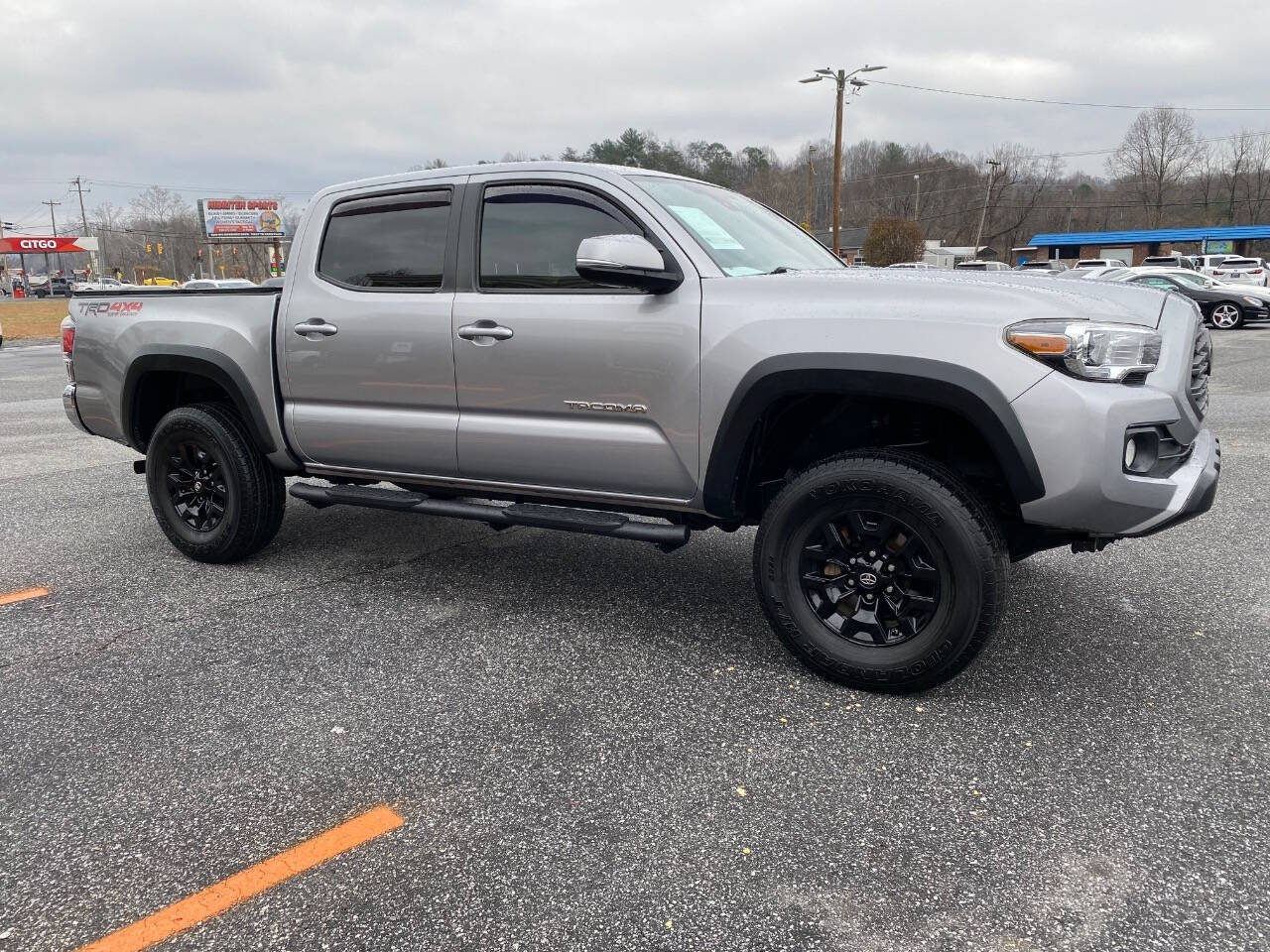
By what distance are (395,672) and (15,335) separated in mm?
32898

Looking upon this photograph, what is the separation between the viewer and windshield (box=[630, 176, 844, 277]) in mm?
3752

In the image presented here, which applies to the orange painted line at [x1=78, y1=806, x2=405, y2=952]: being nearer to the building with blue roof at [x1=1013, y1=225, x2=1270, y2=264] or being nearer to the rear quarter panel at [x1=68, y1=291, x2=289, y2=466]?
the rear quarter panel at [x1=68, y1=291, x2=289, y2=466]

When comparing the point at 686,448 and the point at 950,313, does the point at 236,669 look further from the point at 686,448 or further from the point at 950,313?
the point at 950,313

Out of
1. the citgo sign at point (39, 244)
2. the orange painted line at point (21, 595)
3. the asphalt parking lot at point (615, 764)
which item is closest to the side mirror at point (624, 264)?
the asphalt parking lot at point (615, 764)

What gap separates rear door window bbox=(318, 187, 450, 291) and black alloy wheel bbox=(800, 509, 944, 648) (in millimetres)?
2098

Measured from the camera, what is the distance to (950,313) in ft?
9.92

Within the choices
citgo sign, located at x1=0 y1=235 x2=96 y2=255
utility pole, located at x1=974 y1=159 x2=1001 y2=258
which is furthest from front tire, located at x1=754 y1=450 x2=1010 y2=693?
citgo sign, located at x1=0 y1=235 x2=96 y2=255

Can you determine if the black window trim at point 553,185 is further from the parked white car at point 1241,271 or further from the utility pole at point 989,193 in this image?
the utility pole at point 989,193

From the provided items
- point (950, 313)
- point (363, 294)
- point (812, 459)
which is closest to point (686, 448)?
point (812, 459)

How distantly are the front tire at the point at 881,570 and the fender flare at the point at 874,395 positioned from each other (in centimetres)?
21

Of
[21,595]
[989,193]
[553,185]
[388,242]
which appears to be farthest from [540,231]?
[989,193]

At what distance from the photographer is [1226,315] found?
69.7 feet

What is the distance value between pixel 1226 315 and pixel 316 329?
2294cm

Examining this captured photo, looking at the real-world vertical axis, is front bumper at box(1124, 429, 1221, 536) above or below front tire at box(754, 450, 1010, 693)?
above
